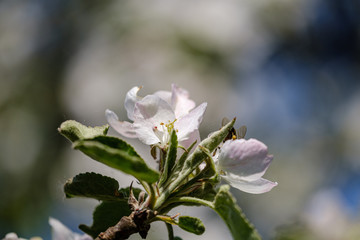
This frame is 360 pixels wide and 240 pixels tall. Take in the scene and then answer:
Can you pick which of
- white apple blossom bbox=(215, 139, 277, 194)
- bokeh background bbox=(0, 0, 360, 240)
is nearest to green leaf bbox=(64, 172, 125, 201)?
white apple blossom bbox=(215, 139, 277, 194)

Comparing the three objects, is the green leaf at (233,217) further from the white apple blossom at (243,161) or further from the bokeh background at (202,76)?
the bokeh background at (202,76)

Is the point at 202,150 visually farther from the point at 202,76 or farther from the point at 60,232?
the point at 202,76

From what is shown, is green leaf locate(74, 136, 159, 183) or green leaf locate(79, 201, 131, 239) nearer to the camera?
green leaf locate(74, 136, 159, 183)

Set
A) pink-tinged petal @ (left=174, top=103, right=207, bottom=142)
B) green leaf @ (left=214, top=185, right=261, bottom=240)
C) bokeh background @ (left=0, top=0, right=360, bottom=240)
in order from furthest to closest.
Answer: bokeh background @ (left=0, top=0, right=360, bottom=240) < pink-tinged petal @ (left=174, top=103, right=207, bottom=142) < green leaf @ (left=214, top=185, right=261, bottom=240)

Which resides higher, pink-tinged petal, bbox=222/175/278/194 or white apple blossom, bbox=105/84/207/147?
white apple blossom, bbox=105/84/207/147

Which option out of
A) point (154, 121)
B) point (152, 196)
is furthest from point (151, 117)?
point (152, 196)

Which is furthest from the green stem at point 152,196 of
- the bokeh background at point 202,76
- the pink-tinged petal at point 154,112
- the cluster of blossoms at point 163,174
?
the bokeh background at point 202,76

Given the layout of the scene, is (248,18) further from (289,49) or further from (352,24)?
(352,24)

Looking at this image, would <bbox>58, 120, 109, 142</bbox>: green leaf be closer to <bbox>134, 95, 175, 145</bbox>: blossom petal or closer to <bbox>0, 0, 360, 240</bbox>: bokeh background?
<bbox>134, 95, 175, 145</bbox>: blossom petal
